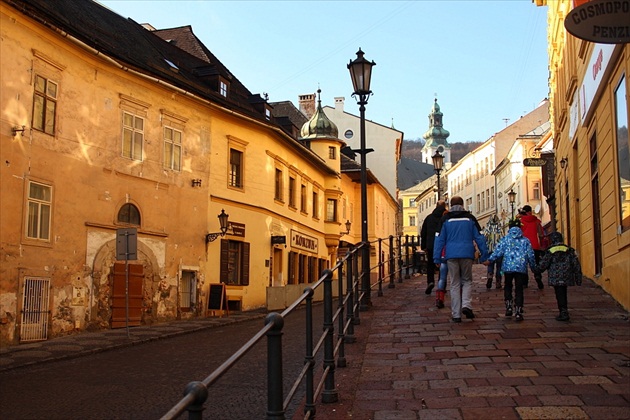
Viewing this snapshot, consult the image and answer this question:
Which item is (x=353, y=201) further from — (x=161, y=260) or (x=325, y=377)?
(x=325, y=377)

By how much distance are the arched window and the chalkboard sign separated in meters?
4.16

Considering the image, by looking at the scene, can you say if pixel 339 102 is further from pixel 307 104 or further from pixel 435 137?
pixel 435 137

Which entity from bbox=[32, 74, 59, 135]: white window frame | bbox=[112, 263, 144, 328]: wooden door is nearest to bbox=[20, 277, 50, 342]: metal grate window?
bbox=[112, 263, 144, 328]: wooden door

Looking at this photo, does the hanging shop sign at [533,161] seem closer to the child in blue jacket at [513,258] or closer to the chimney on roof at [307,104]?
the child in blue jacket at [513,258]

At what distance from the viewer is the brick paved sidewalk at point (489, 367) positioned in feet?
18.2

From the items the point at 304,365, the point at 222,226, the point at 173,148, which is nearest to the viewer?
the point at 304,365

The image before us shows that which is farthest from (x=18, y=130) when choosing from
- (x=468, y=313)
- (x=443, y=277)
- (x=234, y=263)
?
(x=234, y=263)

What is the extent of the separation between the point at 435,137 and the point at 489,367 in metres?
131

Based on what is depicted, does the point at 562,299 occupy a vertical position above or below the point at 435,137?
below

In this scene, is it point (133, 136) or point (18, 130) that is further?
point (133, 136)

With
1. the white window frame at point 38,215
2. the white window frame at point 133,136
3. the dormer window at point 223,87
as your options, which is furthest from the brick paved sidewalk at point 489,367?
the dormer window at point 223,87

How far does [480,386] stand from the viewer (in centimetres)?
620

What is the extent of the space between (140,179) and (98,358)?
853 cm

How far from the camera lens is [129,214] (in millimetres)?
19391
